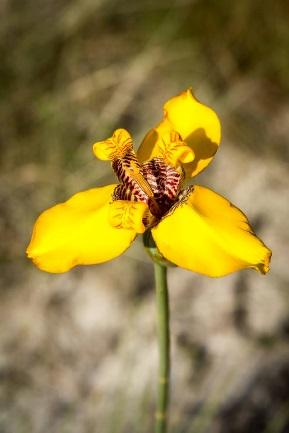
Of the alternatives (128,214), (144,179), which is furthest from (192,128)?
(128,214)

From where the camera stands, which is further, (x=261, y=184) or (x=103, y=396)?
(x=261, y=184)

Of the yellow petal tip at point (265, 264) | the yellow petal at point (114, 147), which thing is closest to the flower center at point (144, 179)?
the yellow petal at point (114, 147)

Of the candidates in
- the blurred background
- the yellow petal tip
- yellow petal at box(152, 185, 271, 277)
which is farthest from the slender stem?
the blurred background

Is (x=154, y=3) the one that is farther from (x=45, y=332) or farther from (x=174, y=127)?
(x=174, y=127)

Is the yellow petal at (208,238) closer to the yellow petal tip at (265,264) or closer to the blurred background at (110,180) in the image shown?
the yellow petal tip at (265,264)

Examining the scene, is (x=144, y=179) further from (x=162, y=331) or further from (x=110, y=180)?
(x=110, y=180)

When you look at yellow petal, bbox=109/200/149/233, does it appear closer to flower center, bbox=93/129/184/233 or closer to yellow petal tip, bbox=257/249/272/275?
flower center, bbox=93/129/184/233

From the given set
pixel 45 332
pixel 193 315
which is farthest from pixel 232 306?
pixel 45 332
